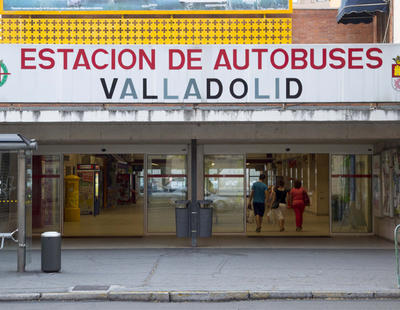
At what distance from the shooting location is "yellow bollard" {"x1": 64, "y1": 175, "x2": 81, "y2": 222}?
21844mm

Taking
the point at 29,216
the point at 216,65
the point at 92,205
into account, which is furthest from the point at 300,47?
the point at 92,205

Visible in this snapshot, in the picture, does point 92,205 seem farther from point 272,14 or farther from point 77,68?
point 77,68

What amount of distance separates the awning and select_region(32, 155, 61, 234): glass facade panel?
9.07 metres

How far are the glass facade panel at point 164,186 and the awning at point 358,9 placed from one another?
5.95 m

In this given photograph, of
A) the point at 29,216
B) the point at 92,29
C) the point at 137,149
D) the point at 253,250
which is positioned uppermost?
the point at 92,29

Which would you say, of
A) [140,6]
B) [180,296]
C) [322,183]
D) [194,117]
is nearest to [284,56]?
[194,117]

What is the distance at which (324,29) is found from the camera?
56.0ft

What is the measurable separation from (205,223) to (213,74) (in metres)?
3.94

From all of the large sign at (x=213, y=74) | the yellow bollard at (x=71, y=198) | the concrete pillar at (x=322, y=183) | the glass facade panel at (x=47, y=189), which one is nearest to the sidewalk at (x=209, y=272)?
the glass facade panel at (x=47, y=189)

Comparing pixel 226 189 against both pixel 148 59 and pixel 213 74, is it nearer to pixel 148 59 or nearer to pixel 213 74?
pixel 213 74

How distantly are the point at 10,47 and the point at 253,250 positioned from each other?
23.4 feet

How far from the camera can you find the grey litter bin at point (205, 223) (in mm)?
14281

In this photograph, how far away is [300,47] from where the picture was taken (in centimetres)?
1226

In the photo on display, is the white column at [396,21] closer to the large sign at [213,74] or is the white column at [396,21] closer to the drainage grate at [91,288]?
the large sign at [213,74]
